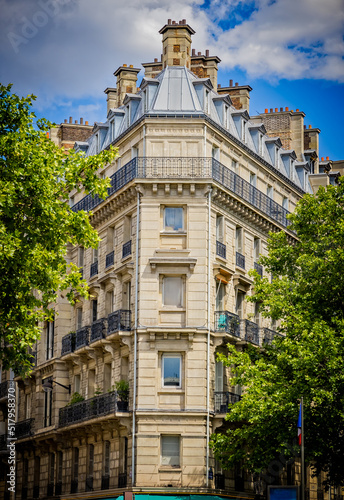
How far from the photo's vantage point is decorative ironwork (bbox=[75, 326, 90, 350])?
48375 millimetres

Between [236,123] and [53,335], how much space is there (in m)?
14.1

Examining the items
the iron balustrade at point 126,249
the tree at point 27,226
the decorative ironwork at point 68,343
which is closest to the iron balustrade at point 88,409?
the decorative ironwork at point 68,343

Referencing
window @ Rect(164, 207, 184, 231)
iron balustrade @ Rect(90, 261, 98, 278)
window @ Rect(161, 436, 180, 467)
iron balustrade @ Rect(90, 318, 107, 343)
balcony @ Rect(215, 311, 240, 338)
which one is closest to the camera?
window @ Rect(161, 436, 180, 467)

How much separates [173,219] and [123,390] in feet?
24.7

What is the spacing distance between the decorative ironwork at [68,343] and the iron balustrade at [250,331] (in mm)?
8647

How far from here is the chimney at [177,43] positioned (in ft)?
160

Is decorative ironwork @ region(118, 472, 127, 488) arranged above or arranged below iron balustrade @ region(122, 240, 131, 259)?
below

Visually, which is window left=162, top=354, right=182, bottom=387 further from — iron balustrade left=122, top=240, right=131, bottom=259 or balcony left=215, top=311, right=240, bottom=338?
iron balustrade left=122, top=240, right=131, bottom=259

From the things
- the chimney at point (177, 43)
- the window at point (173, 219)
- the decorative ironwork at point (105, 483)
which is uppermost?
the chimney at point (177, 43)

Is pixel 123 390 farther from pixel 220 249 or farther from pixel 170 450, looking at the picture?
pixel 220 249

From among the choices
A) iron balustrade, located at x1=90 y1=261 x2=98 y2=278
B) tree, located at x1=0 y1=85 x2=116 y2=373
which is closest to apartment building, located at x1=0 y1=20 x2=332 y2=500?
iron balustrade, located at x1=90 y1=261 x2=98 y2=278

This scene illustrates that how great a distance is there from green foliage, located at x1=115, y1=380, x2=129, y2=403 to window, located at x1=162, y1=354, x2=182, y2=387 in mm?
1654

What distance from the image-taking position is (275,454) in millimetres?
40594

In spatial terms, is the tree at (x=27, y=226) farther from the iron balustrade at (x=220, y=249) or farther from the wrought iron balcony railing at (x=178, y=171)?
the iron balustrade at (x=220, y=249)
